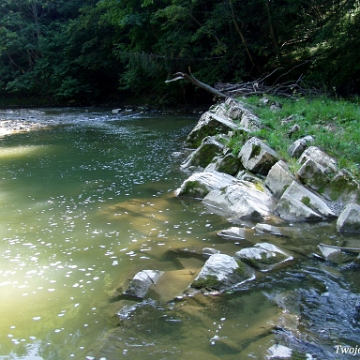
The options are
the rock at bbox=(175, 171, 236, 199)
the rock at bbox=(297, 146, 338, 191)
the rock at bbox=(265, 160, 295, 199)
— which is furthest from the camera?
the rock at bbox=(175, 171, 236, 199)

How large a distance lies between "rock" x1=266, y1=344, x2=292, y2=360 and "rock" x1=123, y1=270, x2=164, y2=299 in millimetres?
1451

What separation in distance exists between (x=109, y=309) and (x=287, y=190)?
3651 millimetres

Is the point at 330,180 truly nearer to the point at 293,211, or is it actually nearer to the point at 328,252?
the point at 293,211

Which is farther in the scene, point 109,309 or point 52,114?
point 52,114

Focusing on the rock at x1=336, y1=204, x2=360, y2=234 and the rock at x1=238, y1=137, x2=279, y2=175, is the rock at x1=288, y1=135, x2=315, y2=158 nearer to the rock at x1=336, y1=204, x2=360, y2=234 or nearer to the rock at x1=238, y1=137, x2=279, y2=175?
the rock at x1=238, y1=137, x2=279, y2=175

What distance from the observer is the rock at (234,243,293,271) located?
186 inches

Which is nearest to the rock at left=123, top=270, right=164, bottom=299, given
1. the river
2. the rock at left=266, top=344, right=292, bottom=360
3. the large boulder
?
the river

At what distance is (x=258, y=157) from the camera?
7.96 metres

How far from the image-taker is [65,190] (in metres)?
8.49

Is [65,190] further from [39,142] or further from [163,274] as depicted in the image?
[39,142]

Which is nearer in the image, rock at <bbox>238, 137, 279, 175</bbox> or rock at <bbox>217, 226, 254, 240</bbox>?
rock at <bbox>217, 226, 254, 240</bbox>

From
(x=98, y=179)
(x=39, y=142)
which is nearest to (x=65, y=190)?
(x=98, y=179)

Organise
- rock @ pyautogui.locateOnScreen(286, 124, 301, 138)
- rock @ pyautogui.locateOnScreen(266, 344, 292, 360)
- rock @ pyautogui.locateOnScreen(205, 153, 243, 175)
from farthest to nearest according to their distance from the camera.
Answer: rock @ pyautogui.locateOnScreen(286, 124, 301, 138), rock @ pyautogui.locateOnScreen(205, 153, 243, 175), rock @ pyautogui.locateOnScreen(266, 344, 292, 360)

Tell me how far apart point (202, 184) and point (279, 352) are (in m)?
4.68
